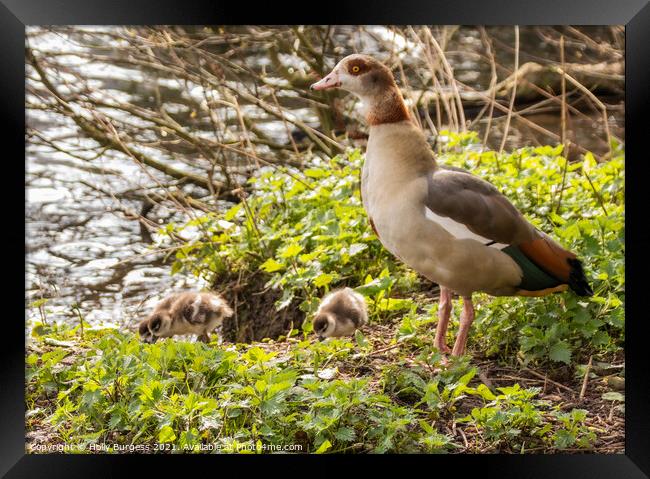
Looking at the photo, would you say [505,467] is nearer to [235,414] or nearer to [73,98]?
[235,414]

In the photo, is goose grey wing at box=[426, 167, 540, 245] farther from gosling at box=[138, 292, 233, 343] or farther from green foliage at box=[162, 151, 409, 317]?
gosling at box=[138, 292, 233, 343]

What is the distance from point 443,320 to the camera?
385 cm

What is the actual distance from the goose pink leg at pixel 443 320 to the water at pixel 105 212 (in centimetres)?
109

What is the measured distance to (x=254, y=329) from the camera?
446 centimetres

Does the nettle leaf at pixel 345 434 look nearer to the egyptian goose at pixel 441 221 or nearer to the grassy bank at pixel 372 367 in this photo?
the grassy bank at pixel 372 367

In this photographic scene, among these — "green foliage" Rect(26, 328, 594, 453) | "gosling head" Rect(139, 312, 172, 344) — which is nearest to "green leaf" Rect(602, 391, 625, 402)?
"green foliage" Rect(26, 328, 594, 453)

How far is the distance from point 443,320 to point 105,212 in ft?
5.82

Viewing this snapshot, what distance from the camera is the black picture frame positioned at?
344 cm

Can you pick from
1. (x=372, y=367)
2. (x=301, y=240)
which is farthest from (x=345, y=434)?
(x=301, y=240)

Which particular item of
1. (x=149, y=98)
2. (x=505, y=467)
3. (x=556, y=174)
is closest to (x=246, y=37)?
(x=149, y=98)

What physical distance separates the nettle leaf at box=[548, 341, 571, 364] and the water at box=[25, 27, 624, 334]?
102 cm

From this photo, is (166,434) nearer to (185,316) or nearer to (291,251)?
(185,316)
